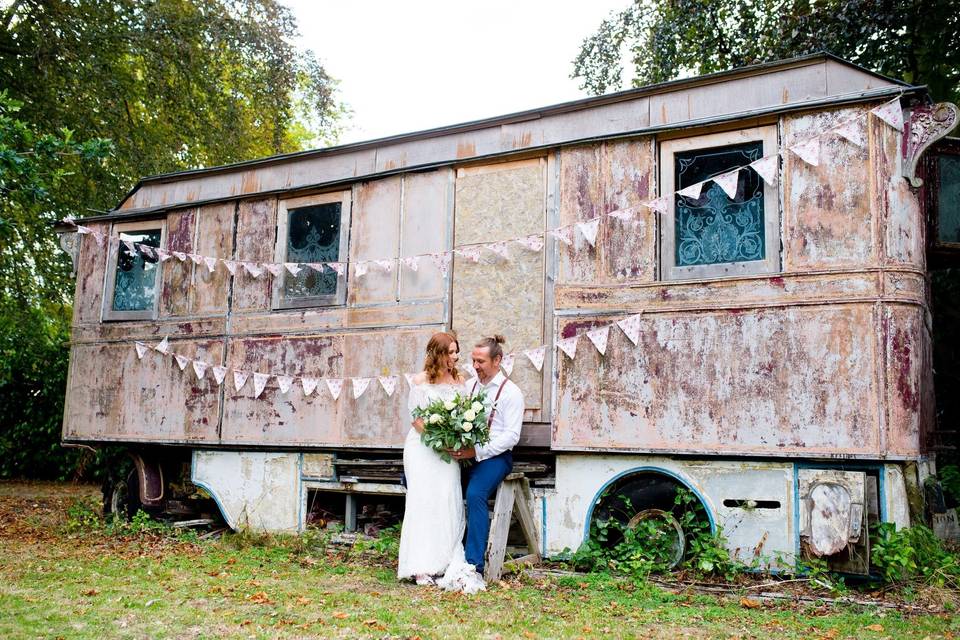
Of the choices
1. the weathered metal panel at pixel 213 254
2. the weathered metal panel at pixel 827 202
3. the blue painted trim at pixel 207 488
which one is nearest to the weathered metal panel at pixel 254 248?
the weathered metal panel at pixel 213 254

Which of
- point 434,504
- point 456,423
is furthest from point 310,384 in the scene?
point 456,423

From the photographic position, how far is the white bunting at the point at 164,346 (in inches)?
366

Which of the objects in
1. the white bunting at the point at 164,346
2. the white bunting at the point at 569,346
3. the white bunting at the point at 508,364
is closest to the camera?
the white bunting at the point at 569,346

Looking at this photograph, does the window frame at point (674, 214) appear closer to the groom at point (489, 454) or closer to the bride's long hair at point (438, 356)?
the groom at point (489, 454)

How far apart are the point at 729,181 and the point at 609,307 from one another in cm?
142

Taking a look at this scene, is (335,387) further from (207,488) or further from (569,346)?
(569,346)

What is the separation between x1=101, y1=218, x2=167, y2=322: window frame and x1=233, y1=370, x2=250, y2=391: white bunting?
150cm

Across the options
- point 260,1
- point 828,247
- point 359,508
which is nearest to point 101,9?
point 260,1

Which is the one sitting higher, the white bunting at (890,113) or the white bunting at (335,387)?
the white bunting at (890,113)

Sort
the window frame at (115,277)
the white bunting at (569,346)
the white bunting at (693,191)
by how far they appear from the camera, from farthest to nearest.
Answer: the window frame at (115,277)
the white bunting at (569,346)
the white bunting at (693,191)

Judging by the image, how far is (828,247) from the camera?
619 cm

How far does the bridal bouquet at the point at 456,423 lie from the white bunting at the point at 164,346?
447cm

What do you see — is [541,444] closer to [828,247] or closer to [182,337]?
[828,247]

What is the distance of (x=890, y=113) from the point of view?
19.8 feet
